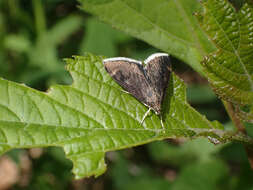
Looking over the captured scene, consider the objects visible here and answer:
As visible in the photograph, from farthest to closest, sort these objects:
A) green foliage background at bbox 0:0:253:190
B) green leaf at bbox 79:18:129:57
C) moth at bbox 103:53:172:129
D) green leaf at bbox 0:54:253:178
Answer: green leaf at bbox 79:18:129:57, green foliage background at bbox 0:0:253:190, moth at bbox 103:53:172:129, green leaf at bbox 0:54:253:178

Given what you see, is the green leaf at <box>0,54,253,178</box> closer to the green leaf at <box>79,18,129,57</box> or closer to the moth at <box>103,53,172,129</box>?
the moth at <box>103,53,172,129</box>

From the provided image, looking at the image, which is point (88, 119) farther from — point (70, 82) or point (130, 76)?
point (70, 82)

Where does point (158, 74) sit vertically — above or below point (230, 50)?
below

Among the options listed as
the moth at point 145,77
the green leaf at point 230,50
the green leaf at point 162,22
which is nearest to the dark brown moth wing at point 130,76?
the moth at point 145,77

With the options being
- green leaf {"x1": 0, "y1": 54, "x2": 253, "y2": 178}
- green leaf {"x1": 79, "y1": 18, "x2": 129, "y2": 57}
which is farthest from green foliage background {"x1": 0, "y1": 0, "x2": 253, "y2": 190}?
green leaf {"x1": 0, "y1": 54, "x2": 253, "y2": 178}

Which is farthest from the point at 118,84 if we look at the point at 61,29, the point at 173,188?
the point at 61,29

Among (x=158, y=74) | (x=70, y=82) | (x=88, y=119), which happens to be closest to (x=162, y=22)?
(x=158, y=74)
